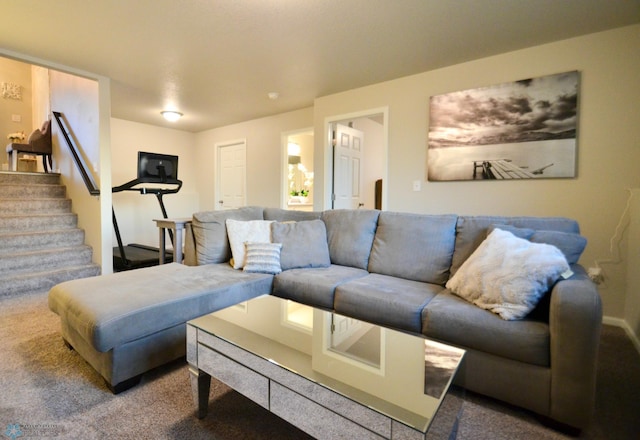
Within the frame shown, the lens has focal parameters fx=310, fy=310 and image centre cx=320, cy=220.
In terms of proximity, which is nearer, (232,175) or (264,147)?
(264,147)

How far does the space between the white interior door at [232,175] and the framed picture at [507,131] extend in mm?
3677

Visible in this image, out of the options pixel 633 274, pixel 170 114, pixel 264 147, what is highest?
pixel 170 114

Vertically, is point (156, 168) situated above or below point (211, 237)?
above

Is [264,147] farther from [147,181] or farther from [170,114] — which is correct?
[147,181]

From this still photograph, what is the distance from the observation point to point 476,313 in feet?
5.24

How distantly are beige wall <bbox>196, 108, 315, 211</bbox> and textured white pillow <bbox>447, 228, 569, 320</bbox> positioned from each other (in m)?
3.69

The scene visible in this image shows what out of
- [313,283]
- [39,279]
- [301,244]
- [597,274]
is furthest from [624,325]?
[39,279]

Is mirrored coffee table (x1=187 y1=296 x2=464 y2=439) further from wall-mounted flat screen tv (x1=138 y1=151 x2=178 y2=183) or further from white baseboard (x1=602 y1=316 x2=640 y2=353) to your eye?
wall-mounted flat screen tv (x1=138 y1=151 x2=178 y2=183)

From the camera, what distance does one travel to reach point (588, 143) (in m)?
2.67

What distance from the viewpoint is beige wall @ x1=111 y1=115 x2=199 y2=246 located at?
18.7 ft

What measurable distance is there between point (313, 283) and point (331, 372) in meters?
1.08

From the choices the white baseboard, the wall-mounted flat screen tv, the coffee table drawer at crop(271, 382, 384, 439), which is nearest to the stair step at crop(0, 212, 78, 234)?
the wall-mounted flat screen tv

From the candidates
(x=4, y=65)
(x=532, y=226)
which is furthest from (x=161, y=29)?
(x=4, y=65)

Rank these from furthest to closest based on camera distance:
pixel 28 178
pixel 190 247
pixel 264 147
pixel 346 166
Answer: pixel 264 147
pixel 346 166
pixel 28 178
pixel 190 247
